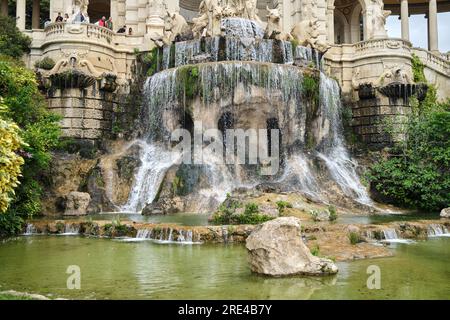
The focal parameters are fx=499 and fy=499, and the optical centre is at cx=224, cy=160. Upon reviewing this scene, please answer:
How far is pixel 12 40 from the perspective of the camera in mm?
28828

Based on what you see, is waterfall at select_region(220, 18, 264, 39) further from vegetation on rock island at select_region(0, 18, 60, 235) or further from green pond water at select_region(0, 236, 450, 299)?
green pond water at select_region(0, 236, 450, 299)

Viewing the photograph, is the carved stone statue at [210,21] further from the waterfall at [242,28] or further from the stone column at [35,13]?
the stone column at [35,13]

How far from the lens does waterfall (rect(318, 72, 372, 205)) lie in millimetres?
22984

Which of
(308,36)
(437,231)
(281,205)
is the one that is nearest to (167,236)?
(281,205)

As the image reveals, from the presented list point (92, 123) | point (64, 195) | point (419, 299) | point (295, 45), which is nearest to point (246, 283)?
point (419, 299)

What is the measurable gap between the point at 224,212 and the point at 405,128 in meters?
14.2

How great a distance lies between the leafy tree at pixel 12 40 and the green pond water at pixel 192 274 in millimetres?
19464

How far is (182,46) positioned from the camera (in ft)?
88.1

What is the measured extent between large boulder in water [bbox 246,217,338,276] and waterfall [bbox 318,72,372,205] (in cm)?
1432

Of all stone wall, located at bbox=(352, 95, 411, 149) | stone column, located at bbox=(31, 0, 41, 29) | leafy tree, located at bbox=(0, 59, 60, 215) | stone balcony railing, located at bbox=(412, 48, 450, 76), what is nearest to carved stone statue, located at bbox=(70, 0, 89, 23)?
stone column, located at bbox=(31, 0, 41, 29)

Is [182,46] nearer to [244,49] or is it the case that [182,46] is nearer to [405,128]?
[244,49]

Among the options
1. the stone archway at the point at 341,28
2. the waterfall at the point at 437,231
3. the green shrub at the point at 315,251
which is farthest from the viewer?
the stone archway at the point at 341,28

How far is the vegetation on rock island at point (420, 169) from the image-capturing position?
2202 cm

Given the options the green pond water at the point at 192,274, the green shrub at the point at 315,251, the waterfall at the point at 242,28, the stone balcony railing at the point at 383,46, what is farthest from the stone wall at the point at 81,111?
the green shrub at the point at 315,251
